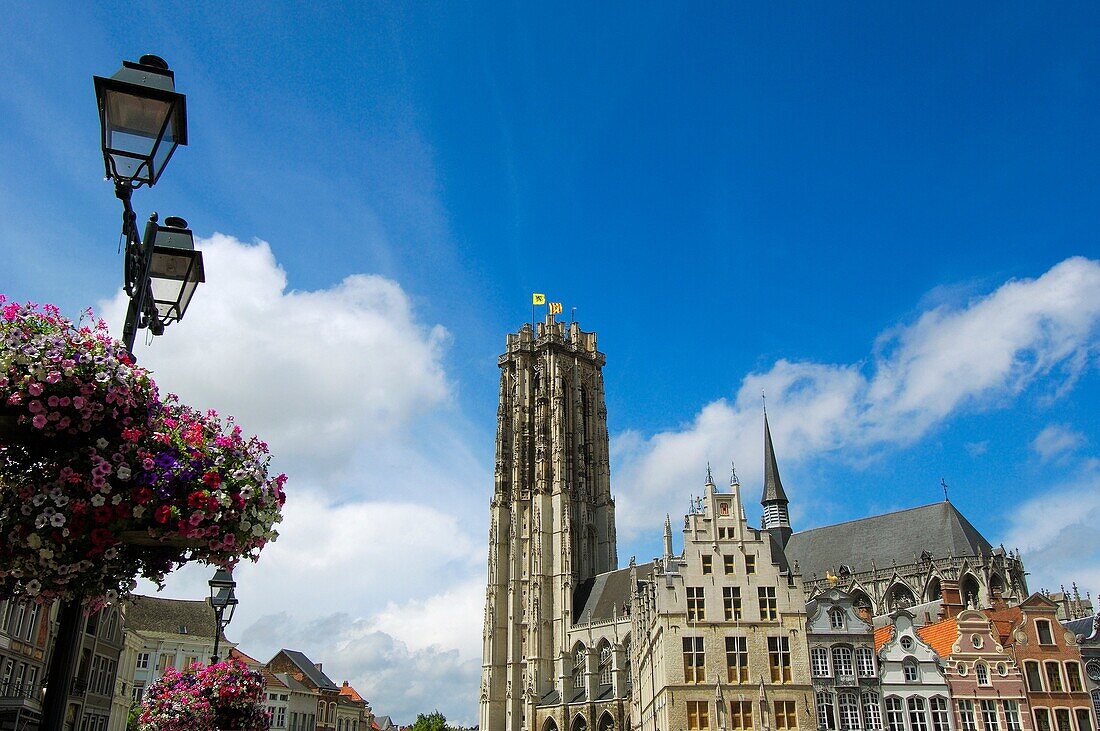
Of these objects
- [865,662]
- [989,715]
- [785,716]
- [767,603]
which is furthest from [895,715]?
[767,603]

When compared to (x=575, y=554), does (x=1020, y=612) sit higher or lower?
lower

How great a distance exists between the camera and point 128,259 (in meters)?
7.28

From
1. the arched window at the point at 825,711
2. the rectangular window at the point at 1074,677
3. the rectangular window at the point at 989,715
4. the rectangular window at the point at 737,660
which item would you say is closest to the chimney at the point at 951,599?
the rectangular window at the point at 1074,677

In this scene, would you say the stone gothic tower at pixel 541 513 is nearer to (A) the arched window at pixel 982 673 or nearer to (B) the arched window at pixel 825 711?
(B) the arched window at pixel 825 711

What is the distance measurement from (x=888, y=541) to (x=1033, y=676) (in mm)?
33588

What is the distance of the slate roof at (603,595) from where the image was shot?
76125mm

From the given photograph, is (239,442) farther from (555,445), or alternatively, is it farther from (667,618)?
(555,445)

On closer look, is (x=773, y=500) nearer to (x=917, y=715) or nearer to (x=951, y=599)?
(x=951, y=599)

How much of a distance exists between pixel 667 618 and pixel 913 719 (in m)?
10.7

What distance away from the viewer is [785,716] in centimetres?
3338

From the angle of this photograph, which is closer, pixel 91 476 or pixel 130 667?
pixel 91 476

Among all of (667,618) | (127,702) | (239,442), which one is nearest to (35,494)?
(239,442)

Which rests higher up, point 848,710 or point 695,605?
point 695,605

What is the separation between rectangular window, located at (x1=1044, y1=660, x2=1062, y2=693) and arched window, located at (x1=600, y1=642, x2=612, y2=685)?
123 ft
